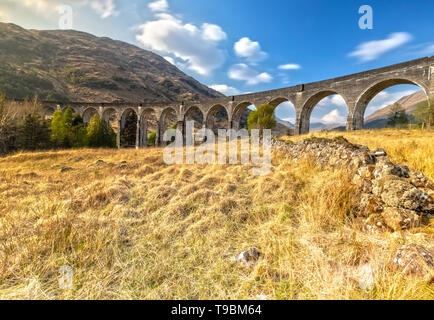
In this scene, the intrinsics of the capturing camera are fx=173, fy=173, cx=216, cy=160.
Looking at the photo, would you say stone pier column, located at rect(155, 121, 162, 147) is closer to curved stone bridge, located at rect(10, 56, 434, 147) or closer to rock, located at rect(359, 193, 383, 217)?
curved stone bridge, located at rect(10, 56, 434, 147)

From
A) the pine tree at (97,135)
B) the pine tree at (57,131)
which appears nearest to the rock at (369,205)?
the pine tree at (97,135)

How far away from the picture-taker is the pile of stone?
85.2 inches

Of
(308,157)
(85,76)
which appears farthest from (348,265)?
(85,76)

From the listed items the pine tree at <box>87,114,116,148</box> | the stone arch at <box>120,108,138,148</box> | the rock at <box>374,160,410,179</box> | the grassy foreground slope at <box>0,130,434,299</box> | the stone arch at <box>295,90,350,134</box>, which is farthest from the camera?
the stone arch at <box>120,108,138,148</box>

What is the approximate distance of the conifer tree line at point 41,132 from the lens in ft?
52.5

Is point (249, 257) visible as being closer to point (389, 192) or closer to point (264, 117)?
point (389, 192)

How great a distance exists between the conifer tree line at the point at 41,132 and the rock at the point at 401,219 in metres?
23.1

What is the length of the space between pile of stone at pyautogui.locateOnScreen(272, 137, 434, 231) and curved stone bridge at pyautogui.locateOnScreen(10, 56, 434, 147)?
52.3ft

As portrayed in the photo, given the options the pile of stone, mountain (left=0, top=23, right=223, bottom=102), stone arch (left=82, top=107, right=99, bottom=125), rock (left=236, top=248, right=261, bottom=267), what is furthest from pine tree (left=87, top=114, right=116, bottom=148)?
mountain (left=0, top=23, right=223, bottom=102)

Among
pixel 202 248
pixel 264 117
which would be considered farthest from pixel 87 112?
pixel 202 248

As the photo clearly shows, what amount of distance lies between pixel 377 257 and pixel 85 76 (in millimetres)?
95401

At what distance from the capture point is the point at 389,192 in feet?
7.93

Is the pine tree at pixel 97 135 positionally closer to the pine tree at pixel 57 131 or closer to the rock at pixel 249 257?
the pine tree at pixel 57 131
